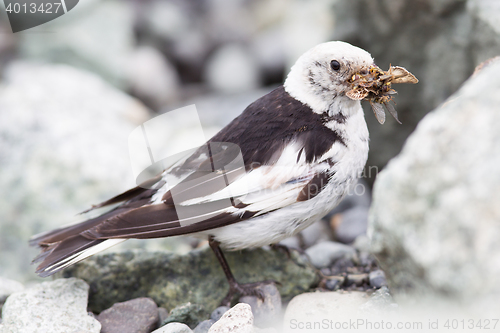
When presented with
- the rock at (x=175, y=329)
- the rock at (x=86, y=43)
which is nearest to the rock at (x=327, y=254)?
the rock at (x=175, y=329)

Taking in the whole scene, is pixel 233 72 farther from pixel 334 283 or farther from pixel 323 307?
pixel 323 307

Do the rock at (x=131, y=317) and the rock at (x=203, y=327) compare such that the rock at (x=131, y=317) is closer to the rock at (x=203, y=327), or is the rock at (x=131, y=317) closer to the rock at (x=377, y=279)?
the rock at (x=203, y=327)

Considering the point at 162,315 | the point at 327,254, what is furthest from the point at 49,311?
the point at 327,254

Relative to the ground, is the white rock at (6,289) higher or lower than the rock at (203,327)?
higher

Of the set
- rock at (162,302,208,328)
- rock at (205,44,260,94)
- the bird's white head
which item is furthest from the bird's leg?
rock at (205,44,260,94)

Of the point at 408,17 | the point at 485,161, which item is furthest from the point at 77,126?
the point at 485,161

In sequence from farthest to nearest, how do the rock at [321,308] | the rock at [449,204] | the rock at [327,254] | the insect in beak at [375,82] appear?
1. the rock at [327,254]
2. the insect in beak at [375,82]
3. the rock at [321,308]
4. the rock at [449,204]
